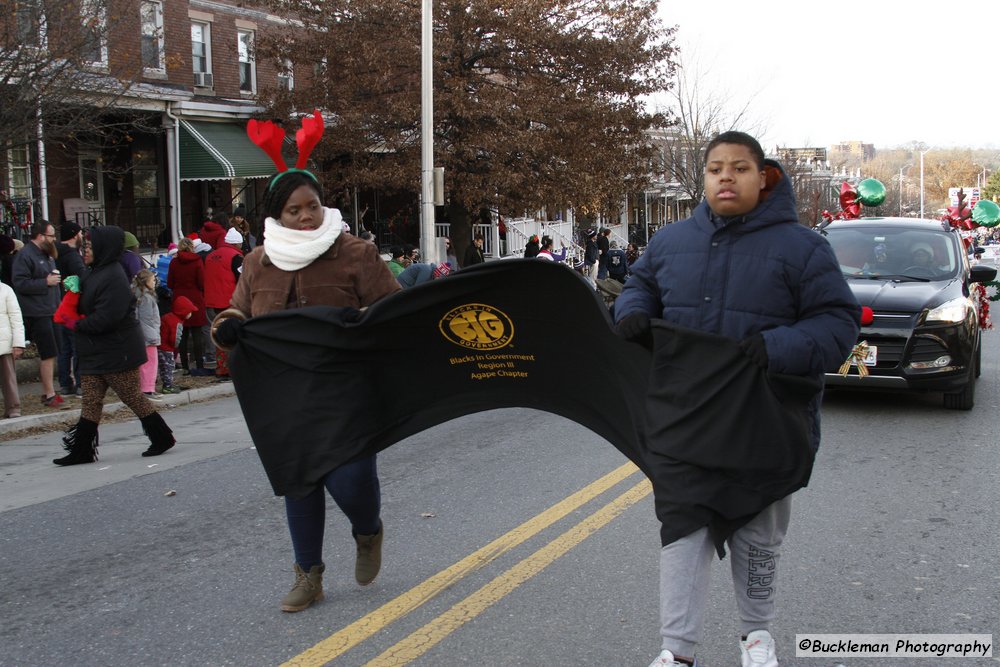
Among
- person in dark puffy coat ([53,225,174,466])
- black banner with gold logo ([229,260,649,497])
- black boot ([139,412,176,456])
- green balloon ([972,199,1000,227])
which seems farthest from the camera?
green balloon ([972,199,1000,227])

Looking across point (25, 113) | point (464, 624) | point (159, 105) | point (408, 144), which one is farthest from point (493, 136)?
point (464, 624)

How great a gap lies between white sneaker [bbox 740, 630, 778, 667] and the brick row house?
37.2ft

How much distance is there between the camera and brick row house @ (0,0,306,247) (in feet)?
41.3

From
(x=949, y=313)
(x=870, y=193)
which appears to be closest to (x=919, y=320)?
(x=949, y=313)

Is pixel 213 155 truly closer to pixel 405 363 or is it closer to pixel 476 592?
pixel 405 363

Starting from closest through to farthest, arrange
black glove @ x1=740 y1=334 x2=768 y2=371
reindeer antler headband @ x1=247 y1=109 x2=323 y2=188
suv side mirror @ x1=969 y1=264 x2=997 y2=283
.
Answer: black glove @ x1=740 y1=334 x2=768 y2=371 < reindeer antler headband @ x1=247 y1=109 x2=323 y2=188 < suv side mirror @ x1=969 y1=264 x2=997 y2=283

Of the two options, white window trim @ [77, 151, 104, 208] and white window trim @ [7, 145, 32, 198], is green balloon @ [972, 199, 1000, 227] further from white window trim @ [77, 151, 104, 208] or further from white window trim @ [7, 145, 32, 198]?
white window trim @ [77, 151, 104, 208]

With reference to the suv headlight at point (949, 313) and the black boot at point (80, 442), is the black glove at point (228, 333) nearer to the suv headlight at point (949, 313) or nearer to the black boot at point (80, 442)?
A: the black boot at point (80, 442)

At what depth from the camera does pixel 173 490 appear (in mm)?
7176

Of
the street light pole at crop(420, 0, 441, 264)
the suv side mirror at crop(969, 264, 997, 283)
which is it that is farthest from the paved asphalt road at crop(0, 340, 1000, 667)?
the street light pole at crop(420, 0, 441, 264)

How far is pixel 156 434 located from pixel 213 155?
13.7 meters

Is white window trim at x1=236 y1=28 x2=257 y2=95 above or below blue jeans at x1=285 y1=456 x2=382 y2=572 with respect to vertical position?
above

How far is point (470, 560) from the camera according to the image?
5.21 meters

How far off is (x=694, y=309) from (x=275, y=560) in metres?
2.95
